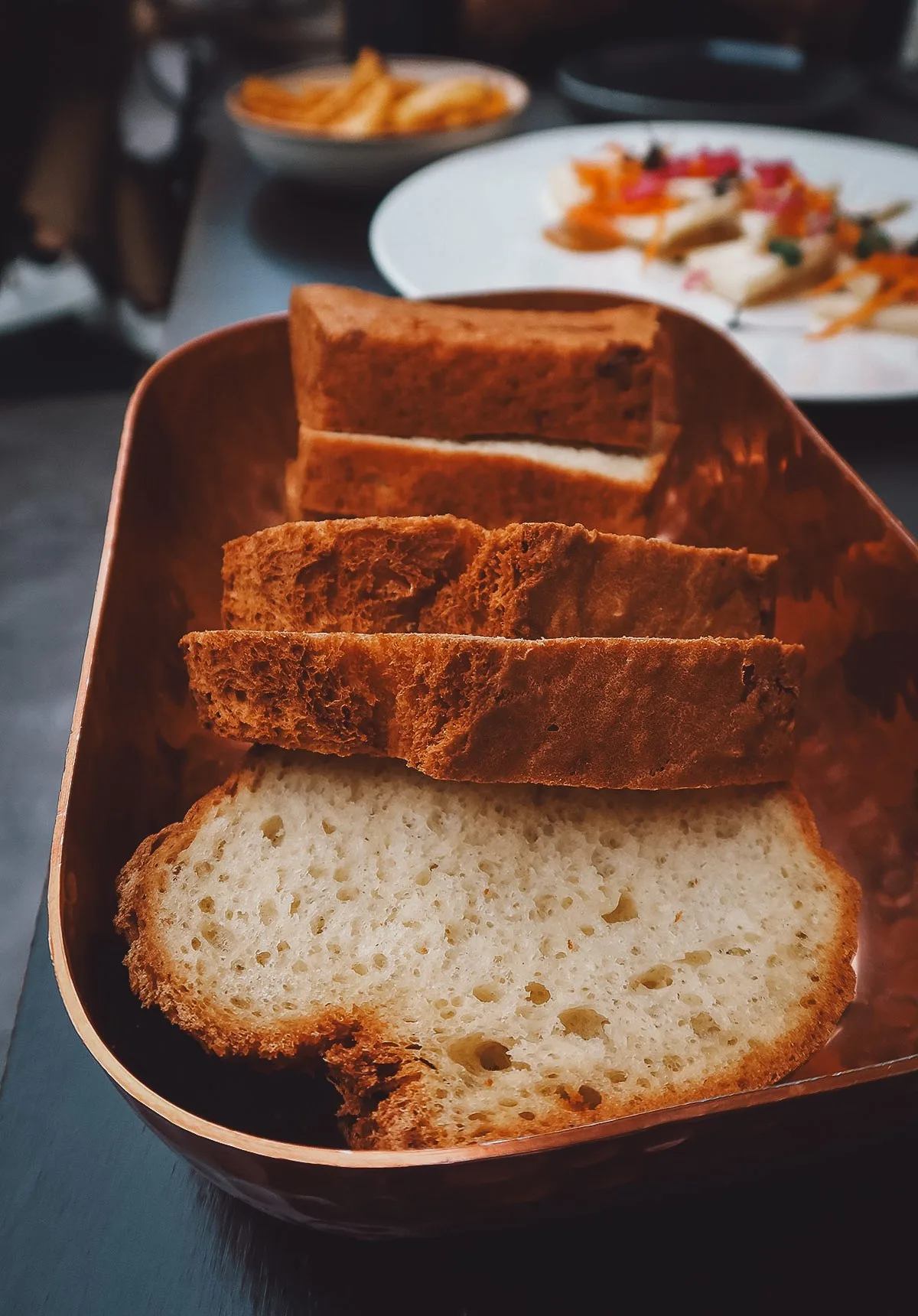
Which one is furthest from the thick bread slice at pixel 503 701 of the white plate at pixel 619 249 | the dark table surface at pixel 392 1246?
the white plate at pixel 619 249

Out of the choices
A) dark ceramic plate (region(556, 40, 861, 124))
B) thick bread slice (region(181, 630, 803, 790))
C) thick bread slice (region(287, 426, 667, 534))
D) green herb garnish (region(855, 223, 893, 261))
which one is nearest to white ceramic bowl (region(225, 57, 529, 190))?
dark ceramic plate (region(556, 40, 861, 124))

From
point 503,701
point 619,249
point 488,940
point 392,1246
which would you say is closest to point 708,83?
point 619,249

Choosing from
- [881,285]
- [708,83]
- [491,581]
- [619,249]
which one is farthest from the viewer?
[708,83]

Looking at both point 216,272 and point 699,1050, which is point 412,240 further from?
point 699,1050

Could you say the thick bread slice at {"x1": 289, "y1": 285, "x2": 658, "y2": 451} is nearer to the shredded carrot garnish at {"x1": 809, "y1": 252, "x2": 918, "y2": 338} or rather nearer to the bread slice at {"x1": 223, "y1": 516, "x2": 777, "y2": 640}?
the bread slice at {"x1": 223, "y1": 516, "x2": 777, "y2": 640}

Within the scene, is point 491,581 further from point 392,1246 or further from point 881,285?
point 881,285

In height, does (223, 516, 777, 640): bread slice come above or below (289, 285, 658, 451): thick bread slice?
below

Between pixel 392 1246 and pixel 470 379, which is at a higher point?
pixel 470 379
